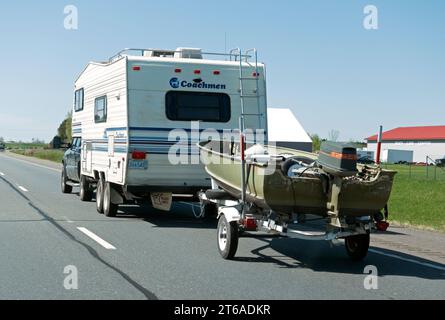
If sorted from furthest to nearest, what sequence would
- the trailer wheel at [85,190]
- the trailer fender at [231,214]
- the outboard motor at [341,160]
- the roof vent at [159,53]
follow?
the trailer wheel at [85,190] → the roof vent at [159,53] → the trailer fender at [231,214] → the outboard motor at [341,160]

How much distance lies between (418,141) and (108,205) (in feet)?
377

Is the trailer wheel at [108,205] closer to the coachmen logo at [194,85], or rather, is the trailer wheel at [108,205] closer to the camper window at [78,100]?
the coachmen logo at [194,85]

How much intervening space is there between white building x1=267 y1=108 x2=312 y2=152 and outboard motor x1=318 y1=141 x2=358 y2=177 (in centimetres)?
3258

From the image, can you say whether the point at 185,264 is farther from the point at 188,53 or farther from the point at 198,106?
the point at 188,53

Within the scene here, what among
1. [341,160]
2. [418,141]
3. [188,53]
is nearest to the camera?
[341,160]

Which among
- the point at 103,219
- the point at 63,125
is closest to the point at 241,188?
the point at 103,219

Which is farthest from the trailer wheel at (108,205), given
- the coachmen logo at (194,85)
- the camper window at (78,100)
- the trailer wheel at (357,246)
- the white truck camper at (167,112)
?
the trailer wheel at (357,246)

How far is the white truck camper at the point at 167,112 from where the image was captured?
12.6 metres

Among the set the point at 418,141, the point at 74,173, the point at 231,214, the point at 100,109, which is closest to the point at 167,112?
the point at 100,109

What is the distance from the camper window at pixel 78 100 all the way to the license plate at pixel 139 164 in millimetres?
5436

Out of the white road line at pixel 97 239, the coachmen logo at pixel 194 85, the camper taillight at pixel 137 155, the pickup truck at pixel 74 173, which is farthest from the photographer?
the pickup truck at pixel 74 173

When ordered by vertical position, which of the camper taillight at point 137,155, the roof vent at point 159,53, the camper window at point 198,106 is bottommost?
the camper taillight at point 137,155

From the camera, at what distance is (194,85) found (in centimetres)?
1303
